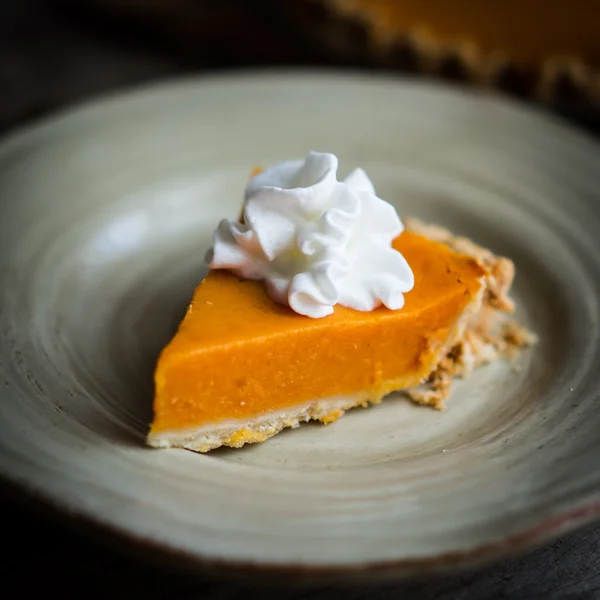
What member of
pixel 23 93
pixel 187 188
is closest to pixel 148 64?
pixel 23 93

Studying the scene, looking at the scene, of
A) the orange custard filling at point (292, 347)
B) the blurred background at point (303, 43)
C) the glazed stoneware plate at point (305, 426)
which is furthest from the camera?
the blurred background at point (303, 43)

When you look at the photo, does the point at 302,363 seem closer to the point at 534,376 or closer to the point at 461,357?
the point at 461,357

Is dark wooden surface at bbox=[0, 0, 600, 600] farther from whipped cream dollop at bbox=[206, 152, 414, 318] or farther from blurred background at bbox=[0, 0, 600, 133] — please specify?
blurred background at bbox=[0, 0, 600, 133]

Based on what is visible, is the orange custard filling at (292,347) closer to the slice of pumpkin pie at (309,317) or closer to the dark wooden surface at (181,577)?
the slice of pumpkin pie at (309,317)

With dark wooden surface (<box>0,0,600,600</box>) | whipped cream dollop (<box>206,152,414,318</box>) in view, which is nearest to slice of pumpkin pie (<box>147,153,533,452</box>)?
whipped cream dollop (<box>206,152,414,318</box>)

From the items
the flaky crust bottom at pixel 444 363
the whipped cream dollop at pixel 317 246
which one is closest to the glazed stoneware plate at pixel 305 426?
the flaky crust bottom at pixel 444 363

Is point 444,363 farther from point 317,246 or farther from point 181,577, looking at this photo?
point 181,577
